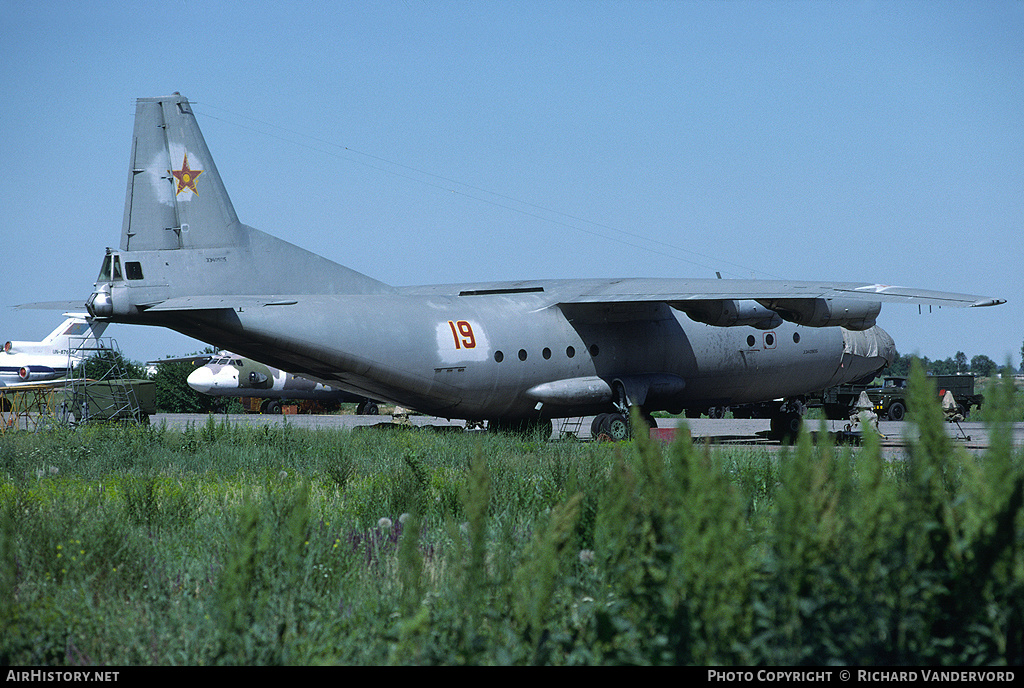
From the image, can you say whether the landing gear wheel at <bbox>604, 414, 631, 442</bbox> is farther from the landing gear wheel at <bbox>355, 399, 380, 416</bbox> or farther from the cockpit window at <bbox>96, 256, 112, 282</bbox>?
the landing gear wheel at <bbox>355, 399, 380, 416</bbox>

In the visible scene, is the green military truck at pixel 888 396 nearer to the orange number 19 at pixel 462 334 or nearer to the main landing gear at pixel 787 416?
the main landing gear at pixel 787 416

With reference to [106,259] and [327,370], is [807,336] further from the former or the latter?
[106,259]

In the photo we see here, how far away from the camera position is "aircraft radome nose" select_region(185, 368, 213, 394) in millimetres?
38594

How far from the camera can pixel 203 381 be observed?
38656 millimetres

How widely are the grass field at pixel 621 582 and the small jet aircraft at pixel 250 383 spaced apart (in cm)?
3286

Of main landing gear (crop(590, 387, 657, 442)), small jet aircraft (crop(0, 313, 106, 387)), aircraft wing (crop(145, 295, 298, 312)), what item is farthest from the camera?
small jet aircraft (crop(0, 313, 106, 387))

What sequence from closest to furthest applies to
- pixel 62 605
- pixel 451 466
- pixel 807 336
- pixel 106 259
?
1. pixel 62 605
2. pixel 451 466
3. pixel 106 259
4. pixel 807 336

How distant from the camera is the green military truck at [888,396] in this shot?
30.3 metres

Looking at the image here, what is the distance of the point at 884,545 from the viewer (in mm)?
3299

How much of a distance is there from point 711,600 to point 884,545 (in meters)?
0.84

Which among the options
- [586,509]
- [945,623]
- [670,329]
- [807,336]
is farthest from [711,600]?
[807,336]

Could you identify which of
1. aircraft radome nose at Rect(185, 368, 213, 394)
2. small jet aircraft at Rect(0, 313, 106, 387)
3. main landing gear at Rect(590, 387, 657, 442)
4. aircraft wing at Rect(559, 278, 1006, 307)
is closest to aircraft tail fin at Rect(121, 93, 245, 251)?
aircraft wing at Rect(559, 278, 1006, 307)

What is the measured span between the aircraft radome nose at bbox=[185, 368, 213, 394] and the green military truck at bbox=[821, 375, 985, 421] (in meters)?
27.0

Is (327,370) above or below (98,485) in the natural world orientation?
above
